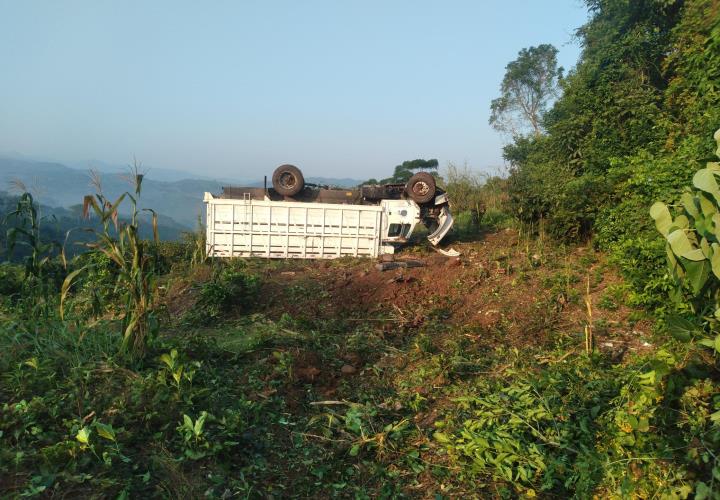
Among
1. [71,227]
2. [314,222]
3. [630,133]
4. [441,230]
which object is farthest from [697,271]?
[71,227]

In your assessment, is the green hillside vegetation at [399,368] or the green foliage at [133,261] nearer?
the green hillside vegetation at [399,368]

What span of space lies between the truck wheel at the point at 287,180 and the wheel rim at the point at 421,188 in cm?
264

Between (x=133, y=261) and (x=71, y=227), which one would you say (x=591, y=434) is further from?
(x=71, y=227)

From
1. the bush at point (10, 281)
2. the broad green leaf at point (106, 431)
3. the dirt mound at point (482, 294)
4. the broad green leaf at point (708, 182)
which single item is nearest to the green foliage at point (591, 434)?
the broad green leaf at point (708, 182)

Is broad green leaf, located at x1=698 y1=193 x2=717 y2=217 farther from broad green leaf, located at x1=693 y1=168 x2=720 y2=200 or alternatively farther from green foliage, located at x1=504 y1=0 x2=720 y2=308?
green foliage, located at x1=504 y1=0 x2=720 y2=308

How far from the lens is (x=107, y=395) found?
343cm

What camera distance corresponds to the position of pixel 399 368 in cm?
488

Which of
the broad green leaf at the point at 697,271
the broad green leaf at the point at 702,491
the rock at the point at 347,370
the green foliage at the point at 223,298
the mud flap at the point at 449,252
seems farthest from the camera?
the mud flap at the point at 449,252

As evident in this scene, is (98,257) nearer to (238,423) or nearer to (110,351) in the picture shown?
(110,351)

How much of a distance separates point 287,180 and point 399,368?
22.7 ft

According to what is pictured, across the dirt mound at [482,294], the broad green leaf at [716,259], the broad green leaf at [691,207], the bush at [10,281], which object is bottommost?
the bush at [10,281]

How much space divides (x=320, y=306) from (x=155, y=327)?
→ 3.25 meters

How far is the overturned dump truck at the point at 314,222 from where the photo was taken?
33.1 ft

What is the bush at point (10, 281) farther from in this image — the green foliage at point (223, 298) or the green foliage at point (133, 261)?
the green foliage at point (133, 261)
